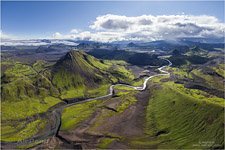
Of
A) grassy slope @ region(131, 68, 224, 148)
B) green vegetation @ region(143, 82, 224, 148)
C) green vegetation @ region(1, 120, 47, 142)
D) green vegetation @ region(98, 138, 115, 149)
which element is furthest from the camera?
green vegetation @ region(1, 120, 47, 142)

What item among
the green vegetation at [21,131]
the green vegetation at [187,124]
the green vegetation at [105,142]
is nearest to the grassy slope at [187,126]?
the green vegetation at [187,124]

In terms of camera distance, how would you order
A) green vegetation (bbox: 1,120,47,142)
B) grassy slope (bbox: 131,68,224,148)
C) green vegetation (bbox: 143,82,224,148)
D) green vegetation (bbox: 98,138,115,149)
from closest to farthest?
1. grassy slope (bbox: 131,68,224,148)
2. green vegetation (bbox: 143,82,224,148)
3. green vegetation (bbox: 98,138,115,149)
4. green vegetation (bbox: 1,120,47,142)

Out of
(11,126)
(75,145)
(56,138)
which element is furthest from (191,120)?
(11,126)

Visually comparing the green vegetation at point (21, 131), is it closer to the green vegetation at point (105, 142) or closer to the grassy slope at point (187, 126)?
the green vegetation at point (105, 142)

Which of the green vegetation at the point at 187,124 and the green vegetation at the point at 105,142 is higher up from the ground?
the green vegetation at the point at 187,124

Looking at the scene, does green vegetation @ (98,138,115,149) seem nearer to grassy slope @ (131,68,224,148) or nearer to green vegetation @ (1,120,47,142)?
grassy slope @ (131,68,224,148)

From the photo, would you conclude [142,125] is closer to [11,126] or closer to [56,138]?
[56,138]

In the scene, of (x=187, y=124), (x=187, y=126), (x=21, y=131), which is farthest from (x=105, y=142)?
(x=21, y=131)

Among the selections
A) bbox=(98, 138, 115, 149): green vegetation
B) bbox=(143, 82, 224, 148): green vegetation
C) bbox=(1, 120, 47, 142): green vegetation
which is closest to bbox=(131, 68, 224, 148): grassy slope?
bbox=(143, 82, 224, 148): green vegetation

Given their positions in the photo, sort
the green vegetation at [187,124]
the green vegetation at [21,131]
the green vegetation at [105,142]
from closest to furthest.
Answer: the green vegetation at [187,124], the green vegetation at [105,142], the green vegetation at [21,131]

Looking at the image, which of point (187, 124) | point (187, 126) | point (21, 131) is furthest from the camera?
point (21, 131)

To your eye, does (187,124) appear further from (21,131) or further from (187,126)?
(21,131)
